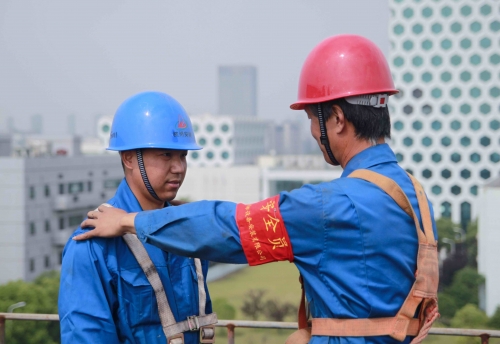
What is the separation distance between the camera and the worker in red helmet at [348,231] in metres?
1.55

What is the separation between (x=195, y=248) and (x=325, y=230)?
300 mm

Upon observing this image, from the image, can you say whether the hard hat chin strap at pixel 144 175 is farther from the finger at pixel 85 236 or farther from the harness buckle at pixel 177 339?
the harness buckle at pixel 177 339


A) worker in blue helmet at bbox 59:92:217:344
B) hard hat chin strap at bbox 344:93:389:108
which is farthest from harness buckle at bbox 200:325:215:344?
hard hat chin strap at bbox 344:93:389:108

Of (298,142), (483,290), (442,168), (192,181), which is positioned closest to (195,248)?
(483,290)

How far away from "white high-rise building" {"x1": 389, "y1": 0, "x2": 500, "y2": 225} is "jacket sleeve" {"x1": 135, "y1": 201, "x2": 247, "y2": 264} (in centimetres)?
2968

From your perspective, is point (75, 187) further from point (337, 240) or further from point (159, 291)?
point (337, 240)

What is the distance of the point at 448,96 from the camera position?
31484mm

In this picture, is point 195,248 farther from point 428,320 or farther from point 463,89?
point 463,89

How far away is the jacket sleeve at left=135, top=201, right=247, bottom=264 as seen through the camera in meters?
1.59

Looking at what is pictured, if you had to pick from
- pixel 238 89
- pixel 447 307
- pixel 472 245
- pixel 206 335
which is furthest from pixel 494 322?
pixel 238 89

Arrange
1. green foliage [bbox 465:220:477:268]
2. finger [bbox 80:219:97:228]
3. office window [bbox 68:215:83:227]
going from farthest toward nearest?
green foliage [bbox 465:220:477:268]
office window [bbox 68:215:83:227]
finger [bbox 80:219:97:228]

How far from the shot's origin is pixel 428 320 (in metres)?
1.63

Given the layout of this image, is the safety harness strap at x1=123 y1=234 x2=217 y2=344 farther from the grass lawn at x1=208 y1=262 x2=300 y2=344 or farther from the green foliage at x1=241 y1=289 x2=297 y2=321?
the green foliage at x1=241 y1=289 x2=297 y2=321

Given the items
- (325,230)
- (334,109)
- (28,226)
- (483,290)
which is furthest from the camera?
(28,226)
